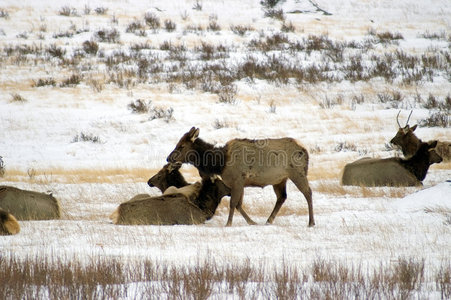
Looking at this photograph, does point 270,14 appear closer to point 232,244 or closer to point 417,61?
point 417,61

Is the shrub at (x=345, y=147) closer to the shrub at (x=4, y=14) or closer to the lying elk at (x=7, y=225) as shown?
the lying elk at (x=7, y=225)

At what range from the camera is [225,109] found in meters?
23.1

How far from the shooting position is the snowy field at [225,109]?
27.4 feet

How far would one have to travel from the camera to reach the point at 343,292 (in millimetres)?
5477

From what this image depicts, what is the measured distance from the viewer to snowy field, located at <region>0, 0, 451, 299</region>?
27.4 feet

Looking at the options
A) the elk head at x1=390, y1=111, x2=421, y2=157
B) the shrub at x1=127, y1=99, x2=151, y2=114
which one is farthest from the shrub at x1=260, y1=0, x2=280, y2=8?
the elk head at x1=390, y1=111, x2=421, y2=157

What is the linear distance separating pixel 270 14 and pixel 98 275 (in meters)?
31.7

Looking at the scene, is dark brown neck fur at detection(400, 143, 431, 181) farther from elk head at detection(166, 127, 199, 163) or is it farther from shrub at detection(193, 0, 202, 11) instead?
shrub at detection(193, 0, 202, 11)

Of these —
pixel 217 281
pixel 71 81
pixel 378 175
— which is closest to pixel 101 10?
pixel 71 81

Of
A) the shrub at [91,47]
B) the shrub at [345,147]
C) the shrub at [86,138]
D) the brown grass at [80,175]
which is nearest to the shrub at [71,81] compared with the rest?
the shrub at [91,47]

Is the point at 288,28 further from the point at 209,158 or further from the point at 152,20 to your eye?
the point at 209,158

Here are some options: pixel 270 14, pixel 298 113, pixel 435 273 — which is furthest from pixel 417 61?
pixel 435 273

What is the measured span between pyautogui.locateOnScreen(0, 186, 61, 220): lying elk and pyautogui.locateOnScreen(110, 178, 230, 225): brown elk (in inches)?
49.4

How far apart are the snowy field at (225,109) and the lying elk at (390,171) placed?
20.1 inches
